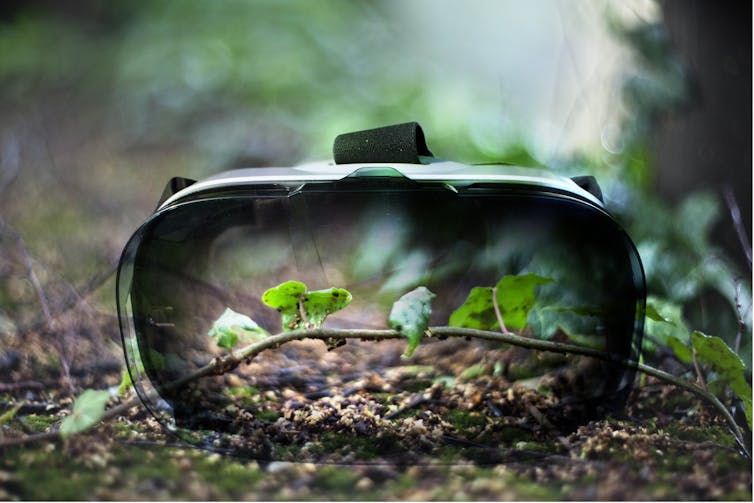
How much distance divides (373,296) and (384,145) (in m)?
0.16

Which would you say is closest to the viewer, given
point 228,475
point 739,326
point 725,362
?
point 228,475

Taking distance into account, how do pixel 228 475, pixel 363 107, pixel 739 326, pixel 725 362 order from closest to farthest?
pixel 228 475 → pixel 725 362 → pixel 739 326 → pixel 363 107

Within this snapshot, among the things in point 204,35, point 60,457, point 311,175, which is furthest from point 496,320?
point 204,35

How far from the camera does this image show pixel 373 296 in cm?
66

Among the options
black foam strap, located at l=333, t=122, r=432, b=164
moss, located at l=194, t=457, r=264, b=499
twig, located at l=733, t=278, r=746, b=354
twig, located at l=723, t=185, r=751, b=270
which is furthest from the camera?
twig, located at l=723, t=185, r=751, b=270

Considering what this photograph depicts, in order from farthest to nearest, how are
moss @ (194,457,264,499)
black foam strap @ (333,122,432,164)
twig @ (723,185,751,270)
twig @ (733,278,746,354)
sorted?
1. twig @ (723,185,751,270)
2. twig @ (733,278,746,354)
3. black foam strap @ (333,122,432,164)
4. moss @ (194,457,264,499)

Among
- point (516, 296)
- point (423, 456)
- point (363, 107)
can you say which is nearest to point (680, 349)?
point (516, 296)


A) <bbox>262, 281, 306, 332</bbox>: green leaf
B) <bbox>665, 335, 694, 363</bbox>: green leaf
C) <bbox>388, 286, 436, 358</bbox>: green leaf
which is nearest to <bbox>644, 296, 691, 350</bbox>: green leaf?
<bbox>665, 335, 694, 363</bbox>: green leaf

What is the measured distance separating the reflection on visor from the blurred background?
0.21 metres

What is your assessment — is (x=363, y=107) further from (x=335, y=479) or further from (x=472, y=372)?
(x=335, y=479)

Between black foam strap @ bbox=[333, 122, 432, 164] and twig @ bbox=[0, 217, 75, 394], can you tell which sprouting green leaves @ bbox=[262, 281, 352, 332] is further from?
twig @ bbox=[0, 217, 75, 394]

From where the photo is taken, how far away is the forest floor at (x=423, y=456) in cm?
53

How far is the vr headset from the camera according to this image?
0.60m

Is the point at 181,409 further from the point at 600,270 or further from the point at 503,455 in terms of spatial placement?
the point at 600,270
